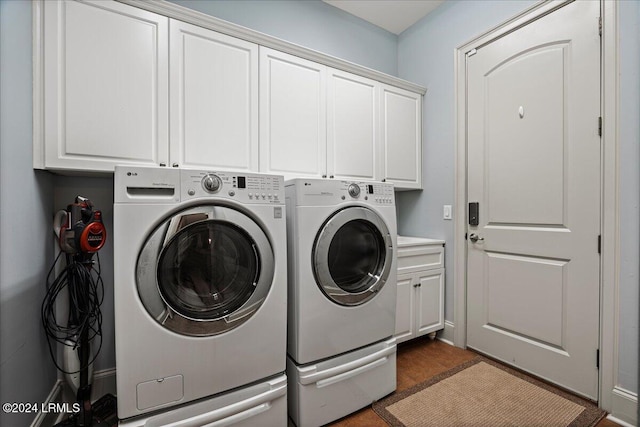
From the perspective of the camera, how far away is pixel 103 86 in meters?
1.36

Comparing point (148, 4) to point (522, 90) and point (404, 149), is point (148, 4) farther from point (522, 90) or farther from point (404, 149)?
point (522, 90)

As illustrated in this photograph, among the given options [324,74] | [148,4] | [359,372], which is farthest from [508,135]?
[148,4]

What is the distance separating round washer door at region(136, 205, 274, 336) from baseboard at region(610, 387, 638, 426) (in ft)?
6.01

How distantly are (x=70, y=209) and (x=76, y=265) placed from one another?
0.27 metres

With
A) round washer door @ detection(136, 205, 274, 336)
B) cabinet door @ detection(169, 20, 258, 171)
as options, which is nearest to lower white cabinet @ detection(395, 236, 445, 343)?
round washer door @ detection(136, 205, 274, 336)

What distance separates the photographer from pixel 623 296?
1.39m

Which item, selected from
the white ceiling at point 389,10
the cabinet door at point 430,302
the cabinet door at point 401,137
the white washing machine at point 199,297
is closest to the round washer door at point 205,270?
the white washing machine at point 199,297

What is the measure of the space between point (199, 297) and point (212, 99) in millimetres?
1137

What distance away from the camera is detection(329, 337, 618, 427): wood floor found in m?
1.39

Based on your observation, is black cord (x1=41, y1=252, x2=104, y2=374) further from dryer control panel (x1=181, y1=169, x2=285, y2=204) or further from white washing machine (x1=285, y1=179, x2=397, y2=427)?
white washing machine (x1=285, y1=179, x2=397, y2=427)

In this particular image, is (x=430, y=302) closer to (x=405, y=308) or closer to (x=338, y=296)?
(x=405, y=308)

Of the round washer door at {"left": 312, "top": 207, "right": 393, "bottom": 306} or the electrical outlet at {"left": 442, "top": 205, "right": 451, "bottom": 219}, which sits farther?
the electrical outlet at {"left": 442, "top": 205, "right": 451, "bottom": 219}

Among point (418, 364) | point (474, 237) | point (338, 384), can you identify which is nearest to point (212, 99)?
point (338, 384)

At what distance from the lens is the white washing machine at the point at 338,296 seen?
52.0 inches
